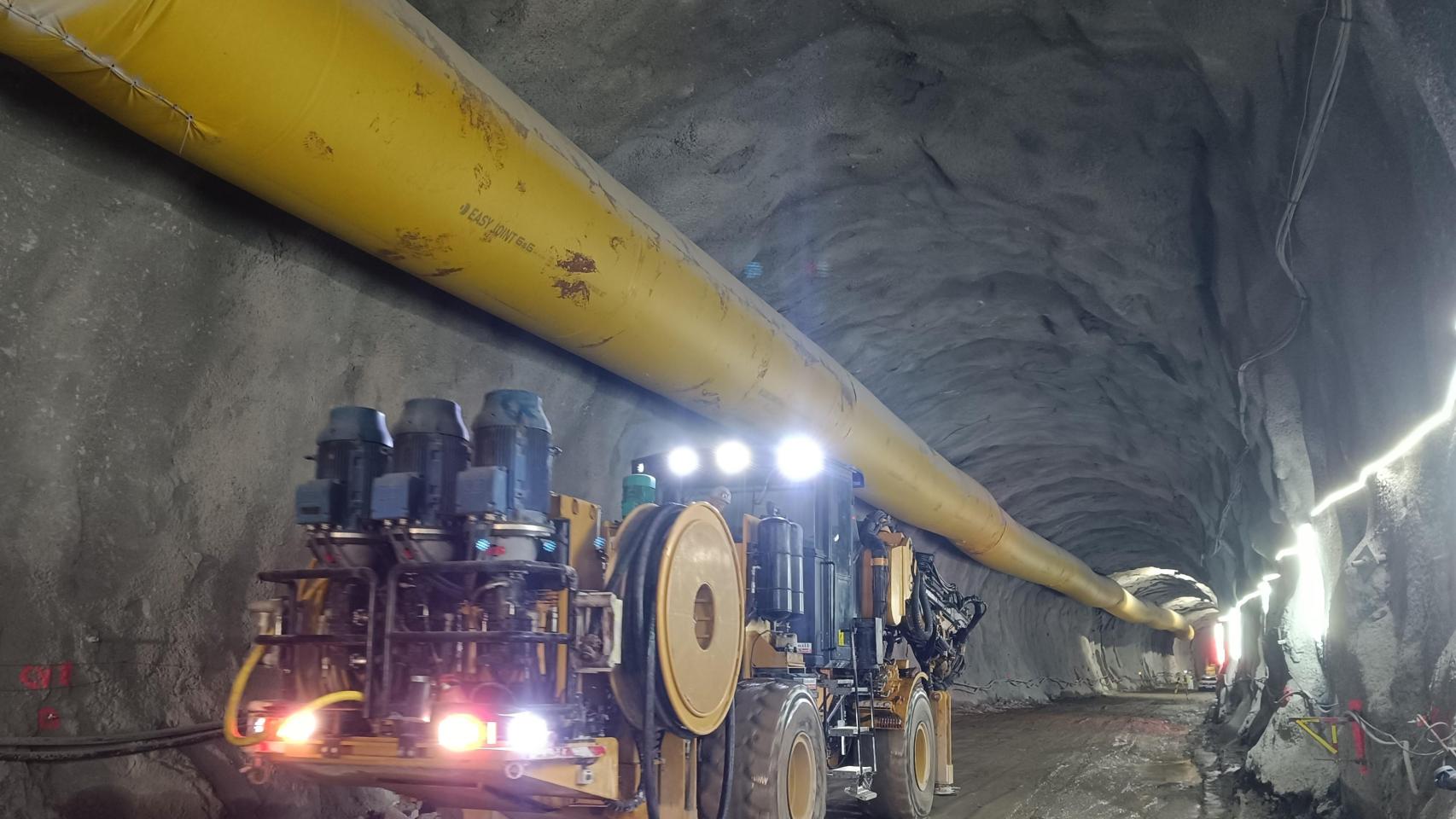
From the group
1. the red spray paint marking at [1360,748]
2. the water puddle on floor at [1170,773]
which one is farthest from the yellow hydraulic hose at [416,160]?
the water puddle on floor at [1170,773]

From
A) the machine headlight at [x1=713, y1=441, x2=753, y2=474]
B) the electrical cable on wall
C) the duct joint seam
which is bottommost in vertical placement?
the machine headlight at [x1=713, y1=441, x2=753, y2=474]

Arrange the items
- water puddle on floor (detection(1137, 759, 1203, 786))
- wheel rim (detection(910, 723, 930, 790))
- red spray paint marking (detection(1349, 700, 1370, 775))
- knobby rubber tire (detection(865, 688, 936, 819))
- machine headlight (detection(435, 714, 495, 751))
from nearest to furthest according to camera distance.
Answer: machine headlight (detection(435, 714, 495, 751))
red spray paint marking (detection(1349, 700, 1370, 775))
knobby rubber tire (detection(865, 688, 936, 819))
wheel rim (detection(910, 723, 930, 790))
water puddle on floor (detection(1137, 759, 1203, 786))

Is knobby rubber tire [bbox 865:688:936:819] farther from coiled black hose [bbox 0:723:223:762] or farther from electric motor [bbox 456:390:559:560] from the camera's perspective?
coiled black hose [bbox 0:723:223:762]

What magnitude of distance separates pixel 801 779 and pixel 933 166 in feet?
17.4

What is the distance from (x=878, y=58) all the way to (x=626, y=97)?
1933mm

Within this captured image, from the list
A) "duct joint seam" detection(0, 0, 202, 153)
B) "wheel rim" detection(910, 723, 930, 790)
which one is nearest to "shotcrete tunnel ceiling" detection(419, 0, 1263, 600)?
"duct joint seam" detection(0, 0, 202, 153)

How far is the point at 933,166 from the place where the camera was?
Result: 8539 mm

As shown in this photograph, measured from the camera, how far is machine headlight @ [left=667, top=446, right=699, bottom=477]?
636cm

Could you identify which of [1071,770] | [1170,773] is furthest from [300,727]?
[1170,773]

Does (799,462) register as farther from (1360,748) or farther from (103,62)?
(103,62)

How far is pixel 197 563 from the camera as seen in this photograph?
4672mm

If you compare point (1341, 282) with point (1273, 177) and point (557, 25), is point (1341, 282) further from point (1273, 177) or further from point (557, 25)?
→ point (557, 25)

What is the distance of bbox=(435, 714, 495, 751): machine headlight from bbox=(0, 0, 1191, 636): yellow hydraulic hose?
2.11 meters

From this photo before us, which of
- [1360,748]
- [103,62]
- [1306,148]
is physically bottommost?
[1360,748]
